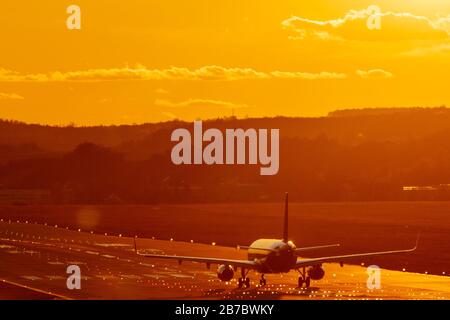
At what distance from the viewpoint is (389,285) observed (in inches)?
4587

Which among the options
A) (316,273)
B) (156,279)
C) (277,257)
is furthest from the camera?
(156,279)

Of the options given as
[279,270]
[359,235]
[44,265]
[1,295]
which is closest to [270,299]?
[279,270]

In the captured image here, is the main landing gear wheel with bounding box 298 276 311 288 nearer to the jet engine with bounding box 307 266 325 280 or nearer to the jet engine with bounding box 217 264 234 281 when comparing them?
the jet engine with bounding box 307 266 325 280

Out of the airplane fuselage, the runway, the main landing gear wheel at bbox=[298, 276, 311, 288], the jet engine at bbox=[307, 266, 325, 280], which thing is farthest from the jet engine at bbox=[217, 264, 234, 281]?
the jet engine at bbox=[307, 266, 325, 280]

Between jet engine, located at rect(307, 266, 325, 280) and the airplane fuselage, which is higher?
the airplane fuselage

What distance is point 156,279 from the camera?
126m

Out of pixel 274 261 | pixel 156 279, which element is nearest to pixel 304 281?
pixel 274 261

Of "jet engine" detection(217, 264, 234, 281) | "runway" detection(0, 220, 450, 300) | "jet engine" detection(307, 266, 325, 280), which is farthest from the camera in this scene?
"jet engine" detection(307, 266, 325, 280)

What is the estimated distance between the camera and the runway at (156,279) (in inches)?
4218

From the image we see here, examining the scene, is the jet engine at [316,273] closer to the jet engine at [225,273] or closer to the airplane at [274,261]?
the airplane at [274,261]

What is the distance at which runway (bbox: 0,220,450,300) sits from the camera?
10712 cm

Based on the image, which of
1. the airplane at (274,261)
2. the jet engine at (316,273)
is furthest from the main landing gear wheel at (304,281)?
the jet engine at (316,273)

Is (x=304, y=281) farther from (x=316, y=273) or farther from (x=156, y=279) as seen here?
(x=156, y=279)

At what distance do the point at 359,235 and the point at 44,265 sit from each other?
70925 millimetres
